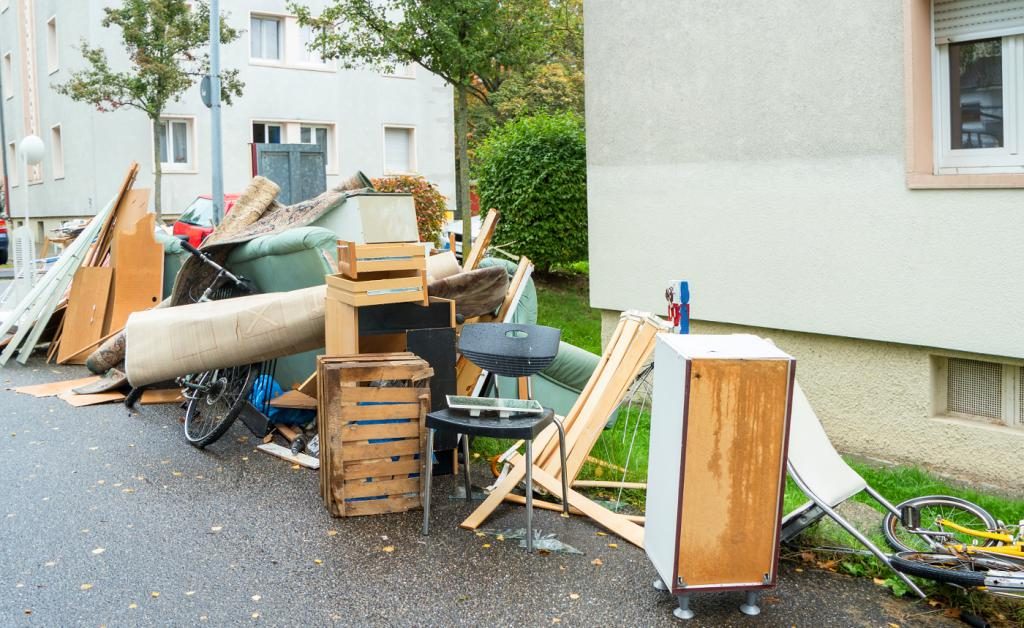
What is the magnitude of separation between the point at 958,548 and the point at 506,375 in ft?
7.77

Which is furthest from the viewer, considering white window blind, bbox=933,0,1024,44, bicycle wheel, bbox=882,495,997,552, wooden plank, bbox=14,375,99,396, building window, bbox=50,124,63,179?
building window, bbox=50,124,63,179

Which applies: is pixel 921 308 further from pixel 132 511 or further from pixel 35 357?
pixel 35 357

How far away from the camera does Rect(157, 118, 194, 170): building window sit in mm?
26812

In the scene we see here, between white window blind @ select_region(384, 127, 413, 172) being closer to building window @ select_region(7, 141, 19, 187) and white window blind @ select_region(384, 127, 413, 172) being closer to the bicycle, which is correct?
building window @ select_region(7, 141, 19, 187)

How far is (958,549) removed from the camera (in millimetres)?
4215

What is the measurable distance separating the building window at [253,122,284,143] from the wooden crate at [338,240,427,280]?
897 inches

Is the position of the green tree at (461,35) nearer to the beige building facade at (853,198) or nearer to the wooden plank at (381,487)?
the beige building facade at (853,198)

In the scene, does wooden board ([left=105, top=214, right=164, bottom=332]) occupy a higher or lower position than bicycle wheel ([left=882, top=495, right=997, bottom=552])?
higher

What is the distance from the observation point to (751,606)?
414 centimetres

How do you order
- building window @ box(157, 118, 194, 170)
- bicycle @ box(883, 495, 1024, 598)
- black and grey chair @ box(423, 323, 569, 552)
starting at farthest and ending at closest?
building window @ box(157, 118, 194, 170)
black and grey chair @ box(423, 323, 569, 552)
bicycle @ box(883, 495, 1024, 598)

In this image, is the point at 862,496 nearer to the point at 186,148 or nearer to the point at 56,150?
the point at 186,148

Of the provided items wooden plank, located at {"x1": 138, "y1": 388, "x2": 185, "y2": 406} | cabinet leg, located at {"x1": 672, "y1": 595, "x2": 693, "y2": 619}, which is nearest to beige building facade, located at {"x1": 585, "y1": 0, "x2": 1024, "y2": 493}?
cabinet leg, located at {"x1": 672, "y1": 595, "x2": 693, "y2": 619}

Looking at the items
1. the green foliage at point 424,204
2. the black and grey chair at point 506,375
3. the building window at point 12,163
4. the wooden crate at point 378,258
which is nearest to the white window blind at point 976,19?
the black and grey chair at point 506,375

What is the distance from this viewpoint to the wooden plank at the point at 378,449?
17.9 ft
